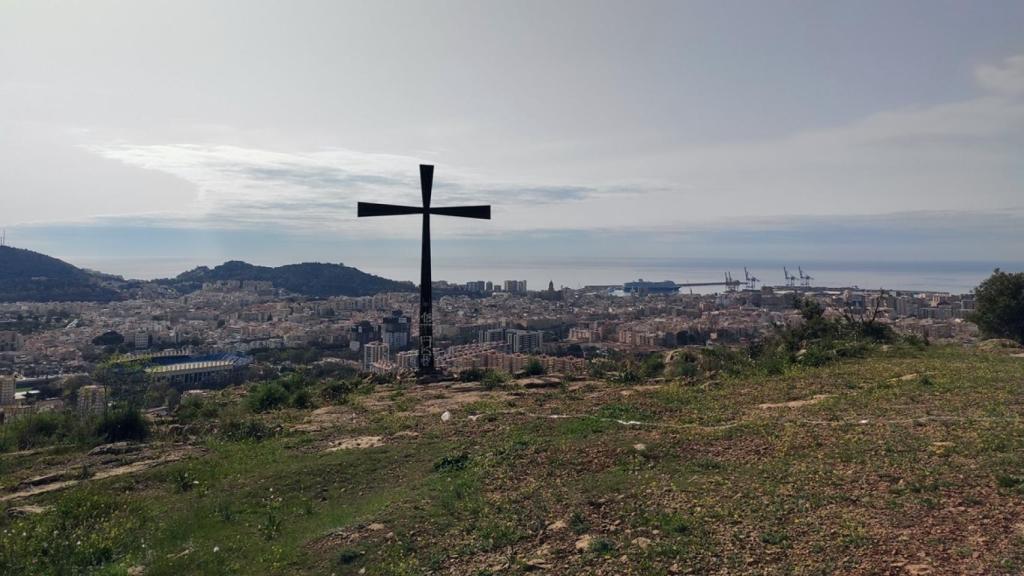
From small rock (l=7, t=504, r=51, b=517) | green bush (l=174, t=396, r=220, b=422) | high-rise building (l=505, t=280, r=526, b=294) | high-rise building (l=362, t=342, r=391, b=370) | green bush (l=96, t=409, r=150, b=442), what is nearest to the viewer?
small rock (l=7, t=504, r=51, b=517)

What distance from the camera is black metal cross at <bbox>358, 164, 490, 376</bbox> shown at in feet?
53.9

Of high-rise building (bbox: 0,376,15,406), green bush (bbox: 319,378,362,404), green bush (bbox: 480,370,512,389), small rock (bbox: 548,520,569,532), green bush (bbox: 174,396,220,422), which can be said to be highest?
small rock (bbox: 548,520,569,532)

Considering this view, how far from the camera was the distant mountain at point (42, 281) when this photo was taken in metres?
74.2

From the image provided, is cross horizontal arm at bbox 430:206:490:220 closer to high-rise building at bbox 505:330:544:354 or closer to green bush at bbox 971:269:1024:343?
green bush at bbox 971:269:1024:343

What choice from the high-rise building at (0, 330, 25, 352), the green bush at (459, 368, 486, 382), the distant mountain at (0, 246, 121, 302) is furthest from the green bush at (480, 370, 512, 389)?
the distant mountain at (0, 246, 121, 302)

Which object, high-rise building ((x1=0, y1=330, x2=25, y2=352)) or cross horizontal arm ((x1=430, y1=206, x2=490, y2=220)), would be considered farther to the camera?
high-rise building ((x1=0, y1=330, x2=25, y2=352))

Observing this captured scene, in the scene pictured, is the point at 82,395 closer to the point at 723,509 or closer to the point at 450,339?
the point at 723,509

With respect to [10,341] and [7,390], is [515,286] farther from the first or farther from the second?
[7,390]

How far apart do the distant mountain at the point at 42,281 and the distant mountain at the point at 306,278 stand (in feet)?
62.8

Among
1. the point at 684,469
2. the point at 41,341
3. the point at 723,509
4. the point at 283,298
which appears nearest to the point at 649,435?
the point at 684,469

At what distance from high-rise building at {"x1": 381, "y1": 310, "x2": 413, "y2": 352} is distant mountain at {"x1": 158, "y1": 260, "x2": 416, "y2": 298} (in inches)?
1842

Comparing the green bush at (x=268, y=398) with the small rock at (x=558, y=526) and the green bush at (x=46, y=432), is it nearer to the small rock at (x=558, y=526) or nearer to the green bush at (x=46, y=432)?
the green bush at (x=46, y=432)

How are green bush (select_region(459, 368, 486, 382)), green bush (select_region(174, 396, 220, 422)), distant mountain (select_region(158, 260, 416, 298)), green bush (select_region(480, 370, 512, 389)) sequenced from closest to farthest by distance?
green bush (select_region(174, 396, 220, 422)) → green bush (select_region(480, 370, 512, 389)) → green bush (select_region(459, 368, 486, 382)) → distant mountain (select_region(158, 260, 416, 298))

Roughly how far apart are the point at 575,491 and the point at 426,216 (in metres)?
11.4
